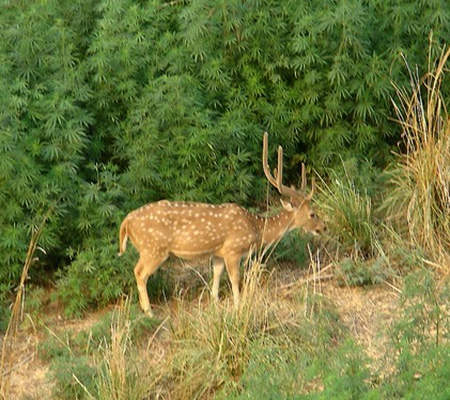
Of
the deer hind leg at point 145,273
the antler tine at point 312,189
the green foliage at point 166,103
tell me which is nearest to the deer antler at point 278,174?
the antler tine at point 312,189

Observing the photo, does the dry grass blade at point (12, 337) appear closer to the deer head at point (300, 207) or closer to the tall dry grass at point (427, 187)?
the deer head at point (300, 207)

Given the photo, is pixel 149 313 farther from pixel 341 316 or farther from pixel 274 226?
pixel 341 316

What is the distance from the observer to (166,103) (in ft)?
38.3

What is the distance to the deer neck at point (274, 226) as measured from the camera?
11250mm

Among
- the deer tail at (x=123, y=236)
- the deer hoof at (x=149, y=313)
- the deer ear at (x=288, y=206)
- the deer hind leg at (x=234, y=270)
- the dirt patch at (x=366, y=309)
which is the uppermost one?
the deer tail at (x=123, y=236)

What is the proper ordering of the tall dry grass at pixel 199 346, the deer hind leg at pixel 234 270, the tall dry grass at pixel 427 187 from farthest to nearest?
the tall dry grass at pixel 427 187, the deer hind leg at pixel 234 270, the tall dry grass at pixel 199 346

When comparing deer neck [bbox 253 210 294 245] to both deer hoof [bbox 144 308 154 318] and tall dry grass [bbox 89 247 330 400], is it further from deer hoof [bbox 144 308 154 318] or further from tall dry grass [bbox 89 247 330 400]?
deer hoof [bbox 144 308 154 318]

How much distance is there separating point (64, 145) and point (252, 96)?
1.89 m

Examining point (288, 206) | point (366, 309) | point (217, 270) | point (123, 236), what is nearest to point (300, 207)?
point (288, 206)

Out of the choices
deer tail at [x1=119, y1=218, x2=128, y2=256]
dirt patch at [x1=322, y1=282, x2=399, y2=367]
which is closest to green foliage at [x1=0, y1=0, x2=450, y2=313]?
deer tail at [x1=119, y1=218, x2=128, y2=256]

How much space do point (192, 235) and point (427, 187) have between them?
2102 mm

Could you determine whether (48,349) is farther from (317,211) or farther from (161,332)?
(317,211)

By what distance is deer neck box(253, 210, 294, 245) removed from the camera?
36.9 feet

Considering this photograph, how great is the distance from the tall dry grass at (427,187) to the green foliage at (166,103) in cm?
43
